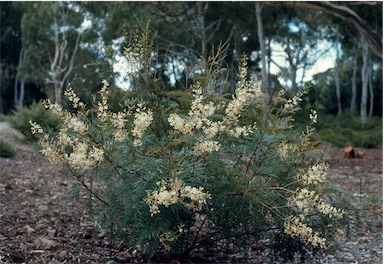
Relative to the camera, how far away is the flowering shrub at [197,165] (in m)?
2.70

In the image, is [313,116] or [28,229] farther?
[28,229]

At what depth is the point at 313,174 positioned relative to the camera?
284 centimetres

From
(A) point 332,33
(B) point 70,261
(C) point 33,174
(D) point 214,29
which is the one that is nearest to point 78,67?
(D) point 214,29

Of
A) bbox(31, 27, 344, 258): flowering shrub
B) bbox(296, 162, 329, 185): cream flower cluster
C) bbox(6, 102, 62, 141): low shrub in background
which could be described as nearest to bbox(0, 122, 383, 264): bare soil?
bbox(31, 27, 344, 258): flowering shrub

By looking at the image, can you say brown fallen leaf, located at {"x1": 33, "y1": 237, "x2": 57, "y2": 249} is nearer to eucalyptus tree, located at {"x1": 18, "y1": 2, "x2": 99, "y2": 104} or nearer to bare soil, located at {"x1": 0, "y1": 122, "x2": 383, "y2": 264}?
bare soil, located at {"x1": 0, "y1": 122, "x2": 383, "y2": 264}

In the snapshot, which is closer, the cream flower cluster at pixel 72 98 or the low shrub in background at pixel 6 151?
the cream flower cluster at pixel 72 98

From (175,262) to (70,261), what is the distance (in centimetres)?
58

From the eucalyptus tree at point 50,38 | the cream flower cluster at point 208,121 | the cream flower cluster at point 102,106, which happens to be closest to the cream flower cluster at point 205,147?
the cream flower cluster at point 208,121

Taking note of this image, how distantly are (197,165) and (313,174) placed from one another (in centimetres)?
60

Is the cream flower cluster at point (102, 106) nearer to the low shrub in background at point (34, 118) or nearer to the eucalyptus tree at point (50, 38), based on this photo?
the low shrub in background at point (34, 118)

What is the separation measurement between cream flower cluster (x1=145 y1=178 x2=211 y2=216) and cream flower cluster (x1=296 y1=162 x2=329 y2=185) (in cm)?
52

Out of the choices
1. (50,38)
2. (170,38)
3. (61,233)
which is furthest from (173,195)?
(50,38)

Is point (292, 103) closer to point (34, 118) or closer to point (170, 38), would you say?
point (34, 118)

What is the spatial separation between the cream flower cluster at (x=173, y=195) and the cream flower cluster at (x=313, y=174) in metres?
0.52
